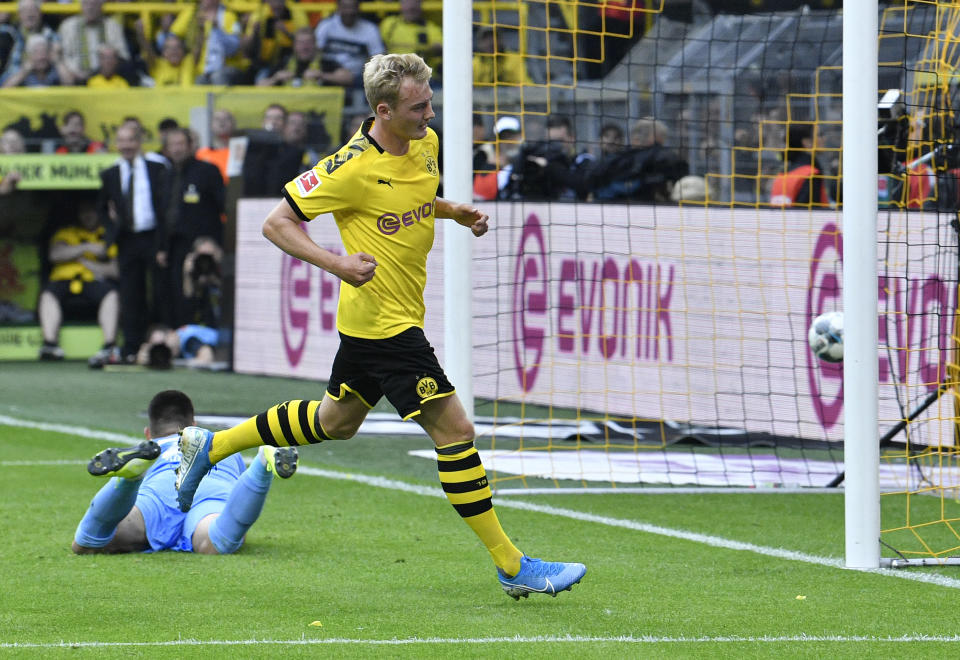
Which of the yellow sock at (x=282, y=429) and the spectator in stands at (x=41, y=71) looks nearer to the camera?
the yellow sock at (x=282, y=429)

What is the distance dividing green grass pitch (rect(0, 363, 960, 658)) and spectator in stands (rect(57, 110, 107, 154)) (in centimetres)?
927

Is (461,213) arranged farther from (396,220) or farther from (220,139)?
(220,139)

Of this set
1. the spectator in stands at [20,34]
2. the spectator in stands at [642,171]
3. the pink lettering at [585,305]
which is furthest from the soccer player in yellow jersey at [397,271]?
the spectator in stands at [20,34]

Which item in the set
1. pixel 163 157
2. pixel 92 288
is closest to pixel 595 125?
pixel 163 157

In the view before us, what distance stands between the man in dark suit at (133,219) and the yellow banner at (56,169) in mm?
829

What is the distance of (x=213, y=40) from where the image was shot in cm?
1997

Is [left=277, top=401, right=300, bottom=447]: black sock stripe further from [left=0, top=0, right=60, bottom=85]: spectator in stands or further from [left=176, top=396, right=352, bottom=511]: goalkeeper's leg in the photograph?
[left=0, top=0, right=60, bottom=85]: spectator in stands

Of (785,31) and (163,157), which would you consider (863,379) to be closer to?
(785,31)

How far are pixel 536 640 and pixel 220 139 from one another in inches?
523

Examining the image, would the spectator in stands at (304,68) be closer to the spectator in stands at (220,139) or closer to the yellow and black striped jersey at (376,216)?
the spectator in stands at (220,139)

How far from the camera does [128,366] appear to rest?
16.6 meters

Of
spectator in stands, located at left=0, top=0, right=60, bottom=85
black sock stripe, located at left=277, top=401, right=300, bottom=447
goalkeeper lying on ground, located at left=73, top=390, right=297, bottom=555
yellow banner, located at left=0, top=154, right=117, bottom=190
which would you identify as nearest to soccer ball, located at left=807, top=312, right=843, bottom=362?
goalkeeper lying on ground, located at left=73, top=390, right=297, bottom=555

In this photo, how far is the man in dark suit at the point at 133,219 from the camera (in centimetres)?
1672

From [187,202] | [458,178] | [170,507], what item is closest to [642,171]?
[458,178]
